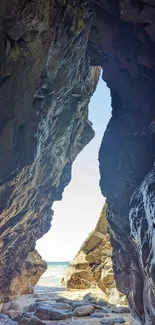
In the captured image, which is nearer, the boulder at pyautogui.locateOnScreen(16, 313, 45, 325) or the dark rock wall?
the dark rock wall

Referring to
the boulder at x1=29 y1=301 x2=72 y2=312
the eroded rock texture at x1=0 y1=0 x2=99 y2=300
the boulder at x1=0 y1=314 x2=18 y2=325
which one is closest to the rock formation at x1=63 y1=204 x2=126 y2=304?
the boulder at x1=29 y1=301 x2=72 y2=312

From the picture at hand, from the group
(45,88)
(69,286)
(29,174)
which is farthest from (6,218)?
(69,286)

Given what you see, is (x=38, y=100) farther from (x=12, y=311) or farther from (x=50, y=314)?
(x=12, y=311)

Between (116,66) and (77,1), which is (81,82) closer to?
(116,66)

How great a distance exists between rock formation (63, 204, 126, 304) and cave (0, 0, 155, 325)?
12.5 m

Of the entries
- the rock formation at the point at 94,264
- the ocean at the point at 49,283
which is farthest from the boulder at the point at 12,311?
the ocean at the point at 49,283

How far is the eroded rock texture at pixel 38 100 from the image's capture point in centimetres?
671

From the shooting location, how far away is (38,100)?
8.75m

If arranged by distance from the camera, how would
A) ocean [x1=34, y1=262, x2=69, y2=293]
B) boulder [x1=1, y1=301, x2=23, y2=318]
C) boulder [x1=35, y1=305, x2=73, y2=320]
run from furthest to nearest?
ocean [x1=34, y1=262, x2=69, y2=293]
boulder [x1=1, y1=301, x2=23, y2=318]
boulder [x1=35, y1=305, x2=73, y2=320]

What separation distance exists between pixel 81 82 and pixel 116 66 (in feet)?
8.21

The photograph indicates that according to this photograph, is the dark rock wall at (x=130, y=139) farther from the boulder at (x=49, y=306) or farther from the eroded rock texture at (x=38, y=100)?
the boulder at (x=49, y=306)

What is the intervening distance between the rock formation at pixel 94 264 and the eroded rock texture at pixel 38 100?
10.6 m

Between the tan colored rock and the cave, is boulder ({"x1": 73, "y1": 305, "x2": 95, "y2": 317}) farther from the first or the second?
the tan colored rock

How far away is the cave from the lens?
6.59 metres
